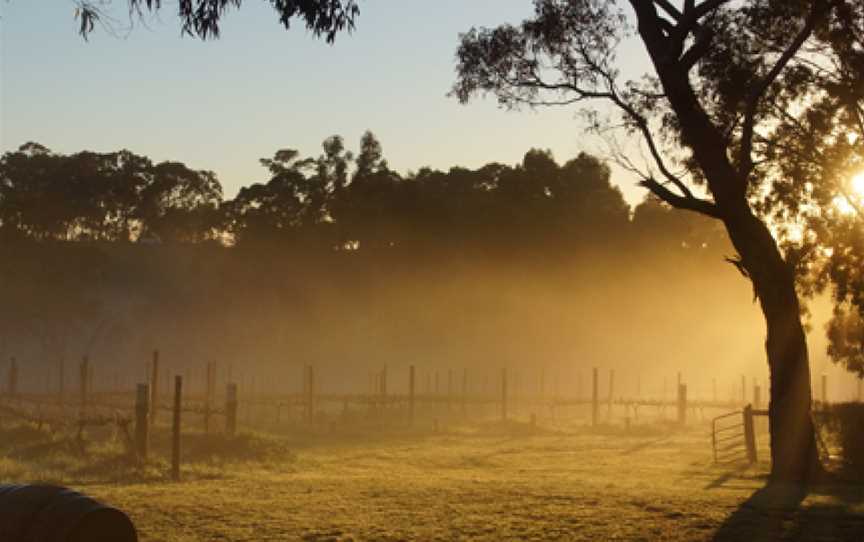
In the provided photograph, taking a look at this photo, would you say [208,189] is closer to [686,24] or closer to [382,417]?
[382,417]

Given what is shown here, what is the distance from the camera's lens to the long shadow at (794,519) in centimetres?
1332

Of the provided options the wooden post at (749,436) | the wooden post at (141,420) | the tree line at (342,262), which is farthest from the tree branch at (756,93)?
the tree line at (342,262)

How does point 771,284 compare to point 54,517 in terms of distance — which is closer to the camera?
point 54,517

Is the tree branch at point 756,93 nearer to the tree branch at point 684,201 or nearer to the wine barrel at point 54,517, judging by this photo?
the tree branch at point 684,201

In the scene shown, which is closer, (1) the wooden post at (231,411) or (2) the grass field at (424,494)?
(2) the grass field at (424,494)

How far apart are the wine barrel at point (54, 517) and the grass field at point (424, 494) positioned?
352cm

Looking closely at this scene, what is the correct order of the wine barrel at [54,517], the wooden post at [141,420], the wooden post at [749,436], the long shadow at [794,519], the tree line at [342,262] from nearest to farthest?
the wine barrel at [54,517]
the long shadow at [794,519]
the wooden post at [141,420]
the wooden post at [749,436]
the tree line at [342,262]

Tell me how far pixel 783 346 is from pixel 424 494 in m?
7.73

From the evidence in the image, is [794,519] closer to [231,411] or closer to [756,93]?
[756,93]

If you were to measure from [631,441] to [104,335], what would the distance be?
4634 centimetres

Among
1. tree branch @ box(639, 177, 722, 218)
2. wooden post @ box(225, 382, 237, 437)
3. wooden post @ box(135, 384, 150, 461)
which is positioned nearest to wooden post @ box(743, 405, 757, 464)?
tree branch @ box(639, 177, 722, 218)

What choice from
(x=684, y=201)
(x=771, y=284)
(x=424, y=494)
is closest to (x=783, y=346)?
(x=771, y=284)

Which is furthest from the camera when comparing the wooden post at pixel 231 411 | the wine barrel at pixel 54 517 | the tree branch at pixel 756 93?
the wooden post at pixel 231 411

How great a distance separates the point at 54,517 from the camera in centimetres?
929
